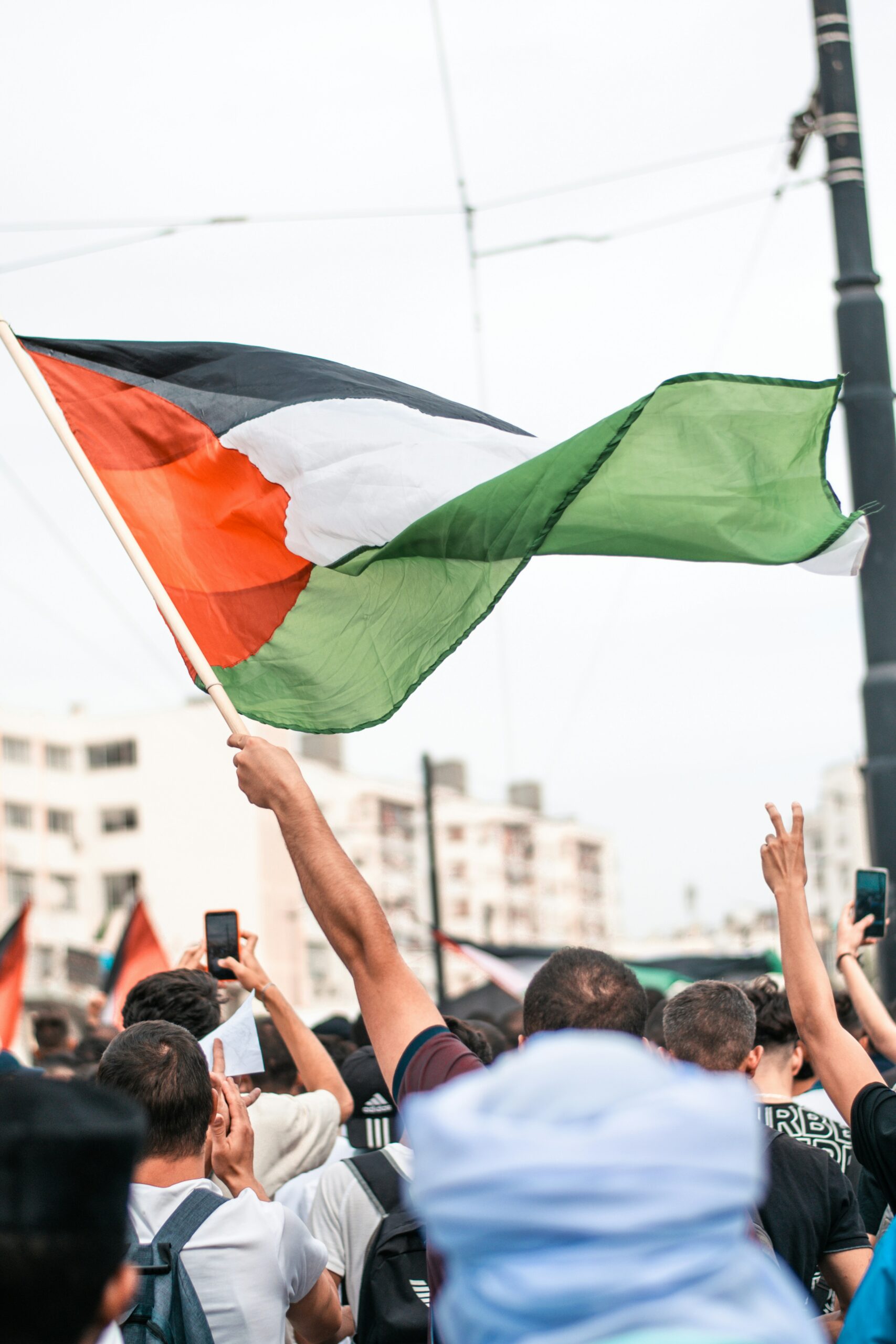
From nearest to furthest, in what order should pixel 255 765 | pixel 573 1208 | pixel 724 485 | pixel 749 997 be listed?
pixel 573 1208 → pixel 255 765 → pixel 724 485 → pixel 749 997

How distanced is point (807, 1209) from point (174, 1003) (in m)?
2.04

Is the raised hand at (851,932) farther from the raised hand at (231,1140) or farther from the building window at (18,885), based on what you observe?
the building window at (18,885)

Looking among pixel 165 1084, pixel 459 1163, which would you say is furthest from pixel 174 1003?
pixel 459 1163

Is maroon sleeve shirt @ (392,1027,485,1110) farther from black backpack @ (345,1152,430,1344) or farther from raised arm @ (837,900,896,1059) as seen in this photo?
raised arm @ (837,900,896,1059)

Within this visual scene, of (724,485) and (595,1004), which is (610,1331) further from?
(724,485)

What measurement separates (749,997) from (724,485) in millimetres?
1585

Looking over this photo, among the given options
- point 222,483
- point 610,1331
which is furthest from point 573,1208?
point 222,483

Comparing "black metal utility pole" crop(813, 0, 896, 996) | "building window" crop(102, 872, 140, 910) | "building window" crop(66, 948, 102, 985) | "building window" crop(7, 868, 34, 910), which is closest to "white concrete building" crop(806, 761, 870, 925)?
"building window" crop(102, 872, 140, 910)

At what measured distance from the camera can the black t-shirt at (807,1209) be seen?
3.44m

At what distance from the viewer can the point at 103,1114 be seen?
1.87 m

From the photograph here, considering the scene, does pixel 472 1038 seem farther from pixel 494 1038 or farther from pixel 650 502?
pixel 494 1038

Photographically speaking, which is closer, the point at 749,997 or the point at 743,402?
the point at 743,402

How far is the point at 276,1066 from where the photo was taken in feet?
19.0

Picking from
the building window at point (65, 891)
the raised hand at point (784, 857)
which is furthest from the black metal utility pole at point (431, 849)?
the building window at point (65, 891)
